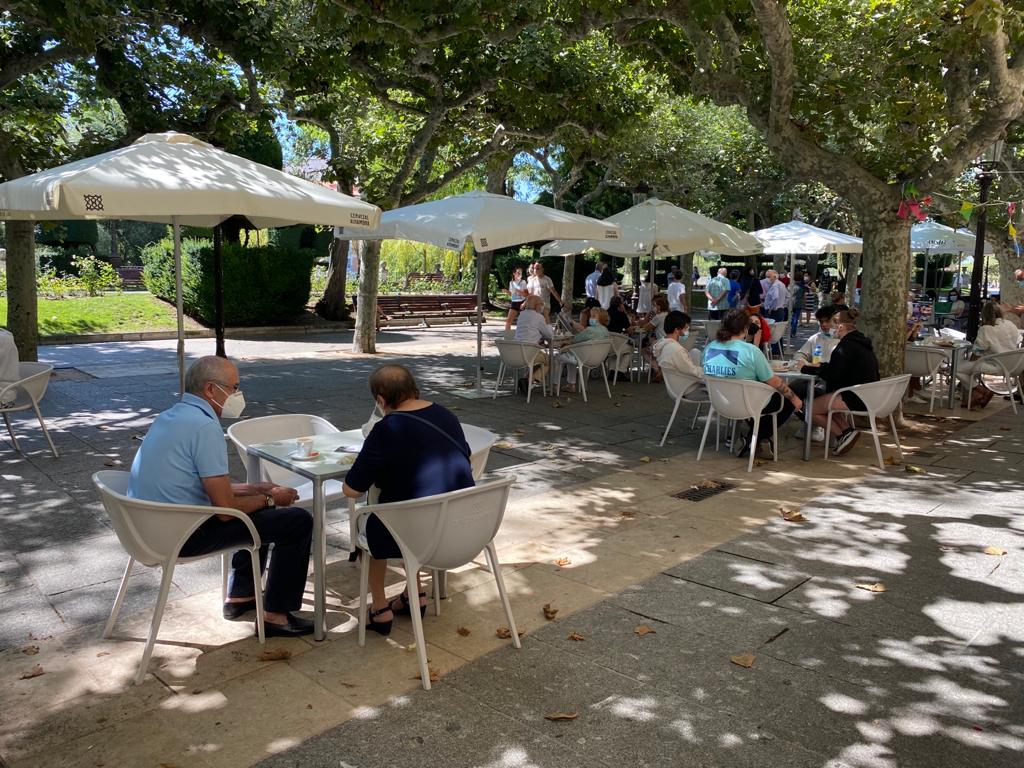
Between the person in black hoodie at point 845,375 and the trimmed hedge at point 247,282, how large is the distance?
14.4 m

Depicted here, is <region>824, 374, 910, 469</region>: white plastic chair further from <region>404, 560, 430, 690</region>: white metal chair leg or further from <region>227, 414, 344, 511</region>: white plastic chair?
<region>404, 560, 430, 690</region>: white metal chair leg

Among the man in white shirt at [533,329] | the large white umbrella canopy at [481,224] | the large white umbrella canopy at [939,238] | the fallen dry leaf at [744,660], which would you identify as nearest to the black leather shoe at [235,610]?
the fallen dry leaf at [744,660]

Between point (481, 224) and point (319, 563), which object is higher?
point (481, 224)

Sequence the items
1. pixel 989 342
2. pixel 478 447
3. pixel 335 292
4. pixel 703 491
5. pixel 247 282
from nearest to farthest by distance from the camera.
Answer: pixel 478 447 < pixel 703 491 < pixel 989 342 < pixel 247 282 < pixel 335 292

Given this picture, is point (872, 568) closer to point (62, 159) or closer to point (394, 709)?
point (394, 709)

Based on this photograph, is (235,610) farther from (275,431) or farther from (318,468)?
(275,431)

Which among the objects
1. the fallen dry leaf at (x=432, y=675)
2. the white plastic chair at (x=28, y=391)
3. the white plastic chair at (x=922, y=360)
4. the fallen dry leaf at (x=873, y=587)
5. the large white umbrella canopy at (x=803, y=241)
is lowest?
the fallen dry leaf at (x=432, y=675)

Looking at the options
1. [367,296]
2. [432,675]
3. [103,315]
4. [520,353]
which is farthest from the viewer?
[103,315]

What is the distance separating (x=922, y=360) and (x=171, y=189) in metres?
8.29

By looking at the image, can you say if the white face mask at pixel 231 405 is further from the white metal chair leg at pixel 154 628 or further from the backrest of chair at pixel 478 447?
the backrest of chair at pixel 478 447

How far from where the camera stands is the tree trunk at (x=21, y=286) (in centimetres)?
1006

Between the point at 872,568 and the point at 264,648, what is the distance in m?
3.35

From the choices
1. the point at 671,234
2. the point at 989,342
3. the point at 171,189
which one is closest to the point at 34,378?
the point at 171,189

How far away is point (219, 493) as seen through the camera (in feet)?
11.1
